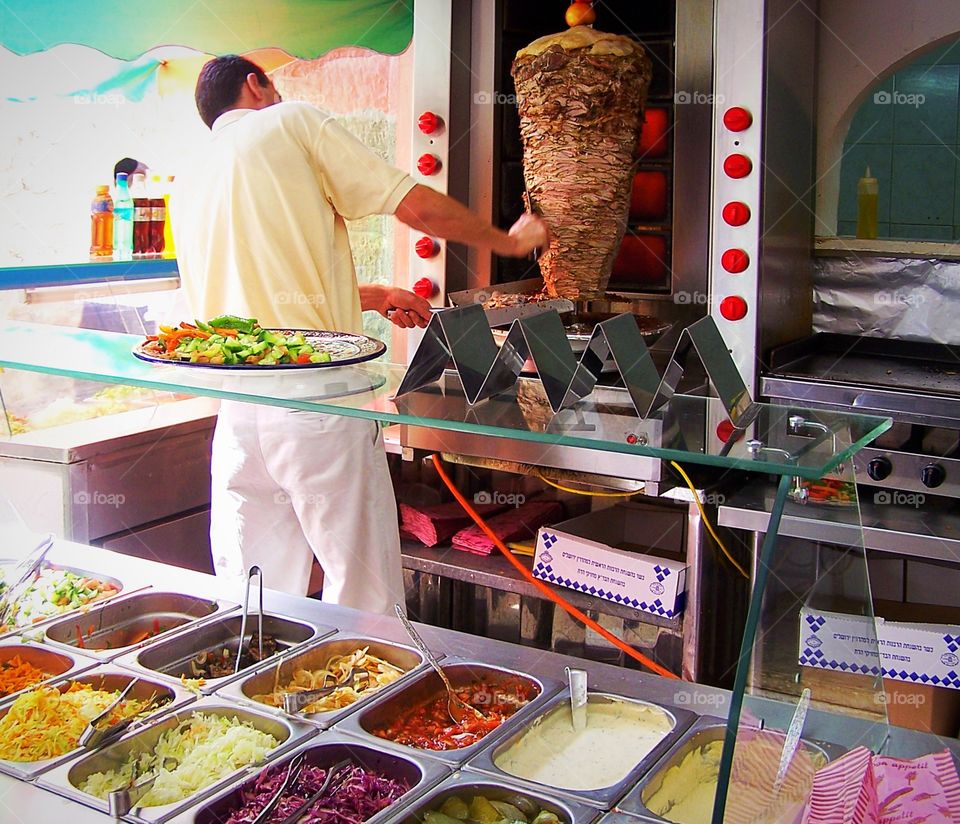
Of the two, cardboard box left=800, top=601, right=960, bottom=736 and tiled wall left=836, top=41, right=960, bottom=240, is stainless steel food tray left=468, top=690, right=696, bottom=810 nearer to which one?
cardboard box left=800, top=601, right=960, bottom=736

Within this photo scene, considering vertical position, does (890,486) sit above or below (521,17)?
below

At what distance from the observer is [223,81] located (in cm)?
336

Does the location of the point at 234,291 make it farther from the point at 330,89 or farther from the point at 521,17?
the point at 330,89

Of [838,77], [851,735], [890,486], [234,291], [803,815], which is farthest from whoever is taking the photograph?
[838,77]

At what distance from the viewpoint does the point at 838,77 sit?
379 cm

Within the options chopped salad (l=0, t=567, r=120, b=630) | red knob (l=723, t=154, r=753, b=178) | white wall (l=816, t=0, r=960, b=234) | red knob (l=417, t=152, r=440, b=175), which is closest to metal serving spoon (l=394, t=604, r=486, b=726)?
chopped salad (l=0, t=567, r=120, b=630)

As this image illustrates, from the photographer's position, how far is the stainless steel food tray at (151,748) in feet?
5.23

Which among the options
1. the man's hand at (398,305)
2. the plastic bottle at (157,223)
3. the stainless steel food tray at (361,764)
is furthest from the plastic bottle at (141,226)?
the stainless steel food tray at (361,764)

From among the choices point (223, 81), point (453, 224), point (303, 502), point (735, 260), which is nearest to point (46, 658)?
point (303, 502)

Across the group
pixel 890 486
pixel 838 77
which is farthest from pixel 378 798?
pixel 838 77

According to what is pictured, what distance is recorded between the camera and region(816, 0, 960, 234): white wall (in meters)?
3.61

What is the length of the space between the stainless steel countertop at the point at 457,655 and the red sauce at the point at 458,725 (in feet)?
0.17

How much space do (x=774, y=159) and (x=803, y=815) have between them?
7.90 feet

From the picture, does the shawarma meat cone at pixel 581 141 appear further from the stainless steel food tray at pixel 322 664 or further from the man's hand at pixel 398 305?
the stainless steel food tray at pixel 322 664
